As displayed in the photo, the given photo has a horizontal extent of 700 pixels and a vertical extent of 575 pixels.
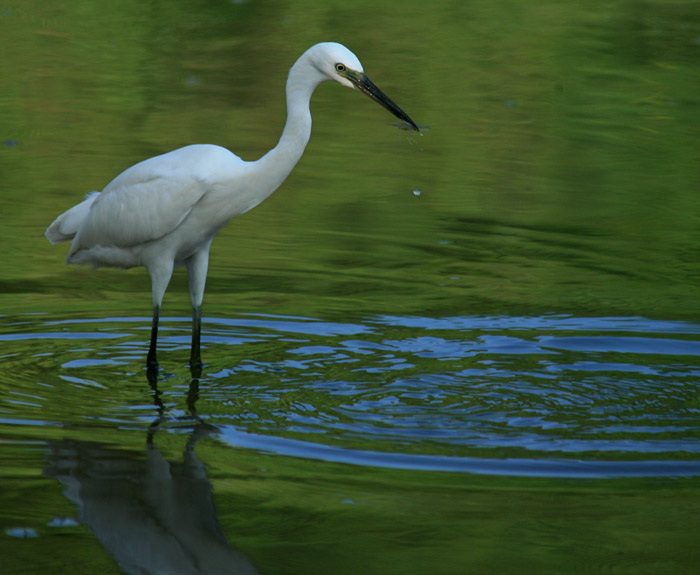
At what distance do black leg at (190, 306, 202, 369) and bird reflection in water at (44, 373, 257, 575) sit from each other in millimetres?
896

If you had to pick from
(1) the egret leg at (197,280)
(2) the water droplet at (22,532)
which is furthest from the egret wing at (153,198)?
(2) the water droplet at (22,532)

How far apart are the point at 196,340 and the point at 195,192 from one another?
811 millimetres

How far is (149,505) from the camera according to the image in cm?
446

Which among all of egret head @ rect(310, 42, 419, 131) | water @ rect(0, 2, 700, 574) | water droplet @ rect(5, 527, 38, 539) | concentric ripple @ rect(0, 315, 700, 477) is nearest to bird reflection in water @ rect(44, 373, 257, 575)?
water @ rect(0, 2, 700, 574)

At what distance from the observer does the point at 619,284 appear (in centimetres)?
784

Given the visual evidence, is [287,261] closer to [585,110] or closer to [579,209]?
[579,209]

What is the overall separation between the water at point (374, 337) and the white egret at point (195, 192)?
Answer: 1.75ft

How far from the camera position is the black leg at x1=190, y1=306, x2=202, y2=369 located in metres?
6.20

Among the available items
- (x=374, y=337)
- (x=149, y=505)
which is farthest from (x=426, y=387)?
(x=149, y=505)

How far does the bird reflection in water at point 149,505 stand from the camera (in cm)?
405

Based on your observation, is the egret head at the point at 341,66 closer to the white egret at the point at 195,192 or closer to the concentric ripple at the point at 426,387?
the white egret at the point at 195,192

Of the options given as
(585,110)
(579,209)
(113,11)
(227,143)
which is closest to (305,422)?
(579,209)

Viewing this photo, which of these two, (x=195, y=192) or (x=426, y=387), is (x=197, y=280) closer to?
(x=195, y=192)

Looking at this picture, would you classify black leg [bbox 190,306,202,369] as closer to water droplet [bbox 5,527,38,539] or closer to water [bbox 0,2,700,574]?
water [bbox 0,2,700,574]
